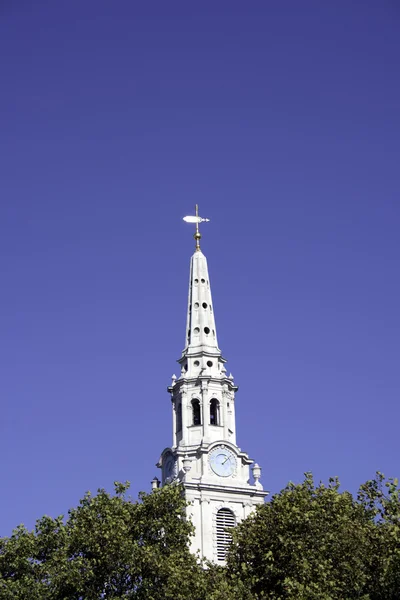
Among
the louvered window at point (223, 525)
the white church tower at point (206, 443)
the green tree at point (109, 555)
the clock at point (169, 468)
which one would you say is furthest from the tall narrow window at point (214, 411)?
the green tree at point (109, 555)

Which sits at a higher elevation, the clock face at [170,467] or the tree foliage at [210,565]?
the clock face at [170,467]

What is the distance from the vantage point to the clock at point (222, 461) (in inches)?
3846

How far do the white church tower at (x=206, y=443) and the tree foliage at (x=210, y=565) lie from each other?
30.8 m

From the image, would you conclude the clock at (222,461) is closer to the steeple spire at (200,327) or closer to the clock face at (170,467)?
the clock face at (170,467)

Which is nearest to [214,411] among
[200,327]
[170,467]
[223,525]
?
[170,467]

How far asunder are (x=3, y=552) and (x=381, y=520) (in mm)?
21044

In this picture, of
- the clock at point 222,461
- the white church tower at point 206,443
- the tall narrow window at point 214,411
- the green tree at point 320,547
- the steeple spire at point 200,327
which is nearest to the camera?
the green tree at point 320,547

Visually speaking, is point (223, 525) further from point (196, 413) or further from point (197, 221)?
point (197, 221)

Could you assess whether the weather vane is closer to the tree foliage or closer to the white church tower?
the white church tower

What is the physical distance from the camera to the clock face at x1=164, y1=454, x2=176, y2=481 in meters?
98.6

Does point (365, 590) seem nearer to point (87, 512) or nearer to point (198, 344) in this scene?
point (87, 512)

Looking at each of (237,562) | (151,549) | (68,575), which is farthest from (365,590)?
(68,575)

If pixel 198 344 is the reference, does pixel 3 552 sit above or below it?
below

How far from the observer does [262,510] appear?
60938 mm
